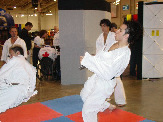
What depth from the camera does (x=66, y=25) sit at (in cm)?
585

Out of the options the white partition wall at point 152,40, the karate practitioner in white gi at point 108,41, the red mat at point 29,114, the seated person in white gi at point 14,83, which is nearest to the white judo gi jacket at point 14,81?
the seated person in white gi at point 14,83

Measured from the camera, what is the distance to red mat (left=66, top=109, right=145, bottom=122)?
140 inches

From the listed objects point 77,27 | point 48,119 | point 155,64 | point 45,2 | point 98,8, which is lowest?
point 48,119

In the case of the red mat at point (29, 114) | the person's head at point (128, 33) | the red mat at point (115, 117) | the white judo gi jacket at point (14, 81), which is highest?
the person's head at point (128, 33)

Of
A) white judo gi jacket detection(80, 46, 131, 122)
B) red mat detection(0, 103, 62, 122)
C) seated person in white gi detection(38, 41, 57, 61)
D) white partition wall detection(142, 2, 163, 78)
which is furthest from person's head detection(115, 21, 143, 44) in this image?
seated person in white gi detection(38, 41, 57, 61)

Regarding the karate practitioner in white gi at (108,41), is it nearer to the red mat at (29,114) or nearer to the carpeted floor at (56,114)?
the carpeted floor at (56,114)

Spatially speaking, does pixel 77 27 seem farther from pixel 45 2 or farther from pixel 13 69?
pixel 45 2

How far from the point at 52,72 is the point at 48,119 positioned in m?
3.17

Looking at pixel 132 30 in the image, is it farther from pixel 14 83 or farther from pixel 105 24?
pixel 105 24

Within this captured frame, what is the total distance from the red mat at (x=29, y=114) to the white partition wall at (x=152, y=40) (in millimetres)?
3604

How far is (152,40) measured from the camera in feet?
20.9

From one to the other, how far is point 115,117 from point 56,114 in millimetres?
1040

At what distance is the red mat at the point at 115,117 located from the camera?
3.57 m

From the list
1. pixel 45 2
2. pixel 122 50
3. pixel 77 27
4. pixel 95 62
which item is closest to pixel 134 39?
pixel 122 50
